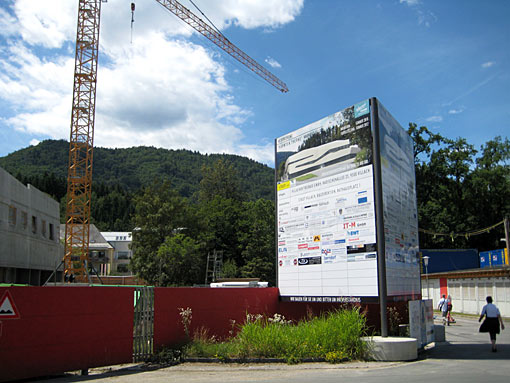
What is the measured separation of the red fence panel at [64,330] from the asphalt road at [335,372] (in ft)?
1.37

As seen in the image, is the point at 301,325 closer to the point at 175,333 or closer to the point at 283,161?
the point at 175,333

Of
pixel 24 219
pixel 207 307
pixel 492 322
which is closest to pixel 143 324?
pixel 207 307

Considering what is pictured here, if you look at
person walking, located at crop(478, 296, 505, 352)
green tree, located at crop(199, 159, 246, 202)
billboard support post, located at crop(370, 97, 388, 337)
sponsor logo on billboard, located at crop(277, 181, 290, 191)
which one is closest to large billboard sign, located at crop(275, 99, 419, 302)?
sponsor logo on billboard, located at crop(277, 181, 290, 191)

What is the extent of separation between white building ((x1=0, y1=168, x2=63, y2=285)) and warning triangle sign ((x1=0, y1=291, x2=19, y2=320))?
2268cm

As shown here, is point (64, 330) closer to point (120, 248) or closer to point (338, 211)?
point (338, 211)

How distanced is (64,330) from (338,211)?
27.0 ft

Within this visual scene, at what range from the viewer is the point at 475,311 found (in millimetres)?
32312

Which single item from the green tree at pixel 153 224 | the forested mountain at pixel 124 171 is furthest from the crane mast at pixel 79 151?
the forested mountain at pixel 124 171

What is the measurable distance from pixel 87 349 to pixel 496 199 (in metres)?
57.2

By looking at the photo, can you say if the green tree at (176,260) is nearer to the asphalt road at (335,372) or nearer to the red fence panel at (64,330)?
the red fence panel at (64,330)

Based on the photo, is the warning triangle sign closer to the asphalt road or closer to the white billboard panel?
the asphalt road

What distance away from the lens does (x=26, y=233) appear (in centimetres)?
3481

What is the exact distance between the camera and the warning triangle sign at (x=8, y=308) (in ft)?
30.4

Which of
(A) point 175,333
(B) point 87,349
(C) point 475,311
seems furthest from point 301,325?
(C) point 475,311
